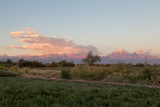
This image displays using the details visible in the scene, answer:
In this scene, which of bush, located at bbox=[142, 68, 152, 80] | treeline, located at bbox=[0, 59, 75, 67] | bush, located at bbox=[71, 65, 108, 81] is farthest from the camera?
treeline, located at bbox=[0, 59, 75, 67]

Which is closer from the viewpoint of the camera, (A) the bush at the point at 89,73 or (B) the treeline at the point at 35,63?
(A) the bush at the point at 89,73

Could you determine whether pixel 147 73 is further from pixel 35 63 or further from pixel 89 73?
pixel 35 63

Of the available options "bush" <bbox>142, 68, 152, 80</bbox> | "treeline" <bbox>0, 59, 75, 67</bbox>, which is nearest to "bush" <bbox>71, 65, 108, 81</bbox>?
"bush" <bbox>142, 68, 152, 80</bbox>

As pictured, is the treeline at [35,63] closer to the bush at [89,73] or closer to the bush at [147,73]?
the bush at [89,73]

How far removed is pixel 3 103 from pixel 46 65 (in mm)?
41969

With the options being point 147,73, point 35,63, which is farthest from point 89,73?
point 35,63

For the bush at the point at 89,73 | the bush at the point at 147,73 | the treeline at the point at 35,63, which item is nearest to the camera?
the bush at the point at 147,73

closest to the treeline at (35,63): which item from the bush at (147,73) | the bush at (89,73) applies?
the bush at (89,73)

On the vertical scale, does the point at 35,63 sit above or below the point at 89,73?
above

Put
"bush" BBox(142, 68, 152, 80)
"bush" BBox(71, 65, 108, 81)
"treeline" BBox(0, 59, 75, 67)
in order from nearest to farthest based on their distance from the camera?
"bush" BBox(142, 68, 152, 80) < "bush" BBox(71, 65, 108, 81) < "treeline" BBox(0, 59, 75, 67)

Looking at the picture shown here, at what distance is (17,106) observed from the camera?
12.3 ft

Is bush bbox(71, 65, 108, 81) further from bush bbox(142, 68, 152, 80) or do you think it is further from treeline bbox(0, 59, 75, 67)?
treeline bbox(0, 59, 75, 67)

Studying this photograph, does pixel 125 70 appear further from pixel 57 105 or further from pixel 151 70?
pixel 57 105

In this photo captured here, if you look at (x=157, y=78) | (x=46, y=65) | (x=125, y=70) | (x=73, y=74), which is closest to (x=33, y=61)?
(x=46, y=65)
